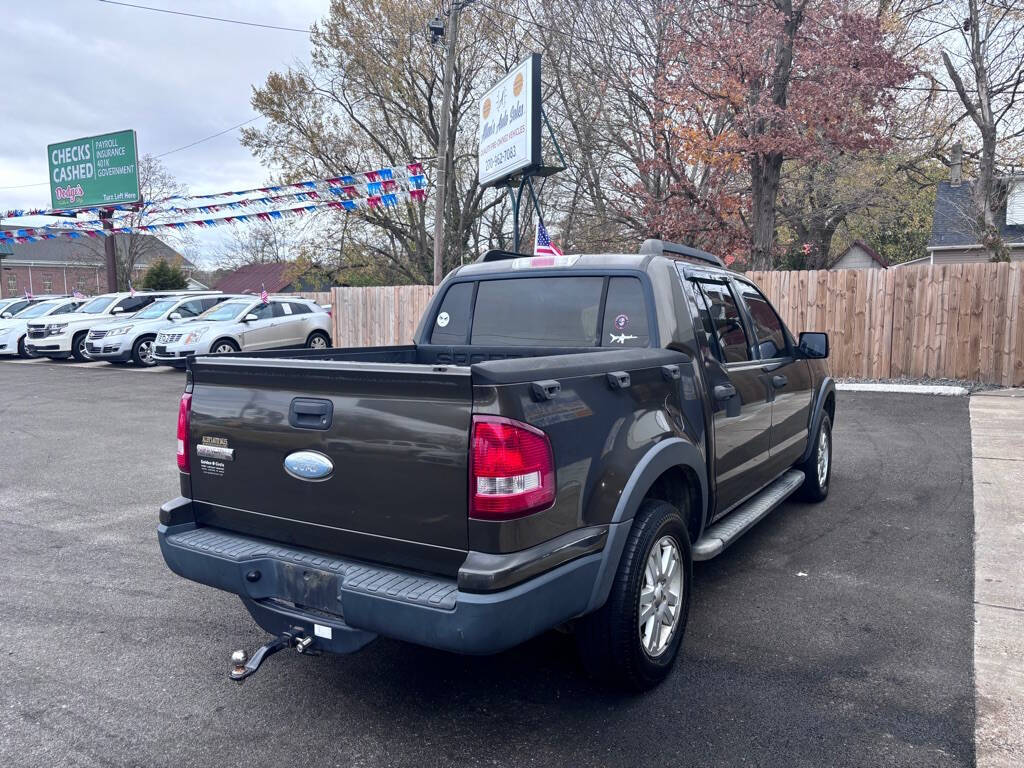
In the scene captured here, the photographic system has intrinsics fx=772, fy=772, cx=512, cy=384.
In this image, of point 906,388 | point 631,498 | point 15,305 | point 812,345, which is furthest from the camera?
point 15,305

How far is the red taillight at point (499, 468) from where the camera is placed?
2619 mm

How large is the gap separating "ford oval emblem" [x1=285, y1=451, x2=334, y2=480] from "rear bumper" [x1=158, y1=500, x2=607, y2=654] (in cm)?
33

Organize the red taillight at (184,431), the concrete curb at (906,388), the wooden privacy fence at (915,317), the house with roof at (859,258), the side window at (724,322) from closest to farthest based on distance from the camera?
1. the red taillight at (184,431)
2. the side window at (724,322)
3. the concrete curb at (906,388)
4. the wooden privacy fence at (915,317)
5. the house with roof at (859,258)

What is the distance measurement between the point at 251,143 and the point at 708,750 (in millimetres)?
29983

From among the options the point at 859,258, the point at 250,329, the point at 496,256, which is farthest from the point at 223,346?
the point at 859,258

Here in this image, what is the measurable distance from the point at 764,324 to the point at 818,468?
5.19 ft

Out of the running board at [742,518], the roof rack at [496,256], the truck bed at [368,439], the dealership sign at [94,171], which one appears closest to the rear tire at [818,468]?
the running board at [742,518]

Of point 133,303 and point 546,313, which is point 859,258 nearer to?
point 133,303

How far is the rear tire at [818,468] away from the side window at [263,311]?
46.6 feet

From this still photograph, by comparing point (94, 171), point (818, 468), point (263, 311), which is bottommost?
point (818, 468)

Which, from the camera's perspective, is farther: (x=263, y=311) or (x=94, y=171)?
(x=94, y=171)

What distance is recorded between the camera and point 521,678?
3.49 metres

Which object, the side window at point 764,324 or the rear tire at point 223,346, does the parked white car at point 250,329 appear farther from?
the side window at point 764,324

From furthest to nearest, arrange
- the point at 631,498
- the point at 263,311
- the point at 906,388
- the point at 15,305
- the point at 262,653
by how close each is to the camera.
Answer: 1. the point at 15,305
2. the point at 263,311
3. the point at 906,388
4. the point at 631,498
5. the point at 262,653
